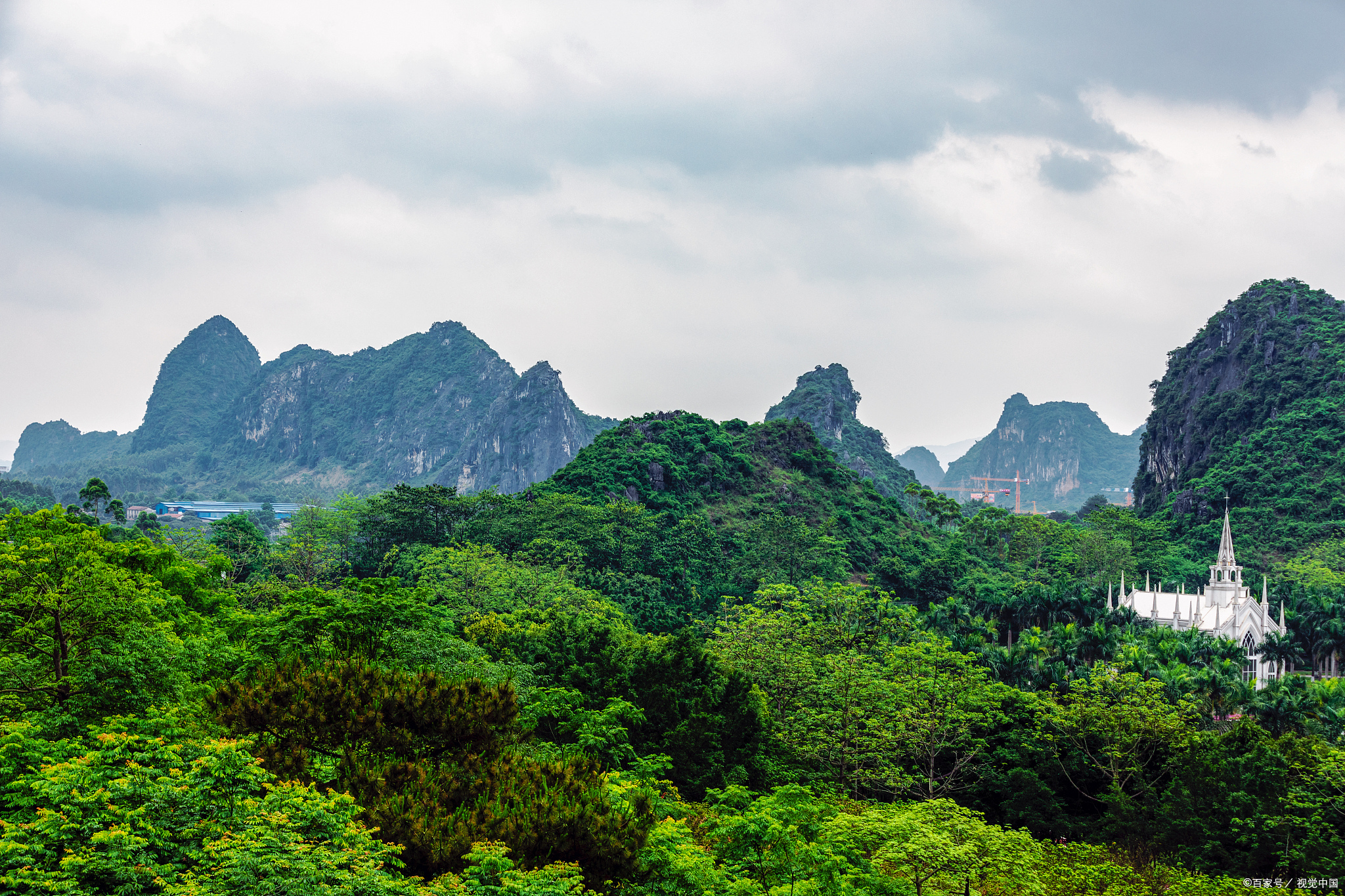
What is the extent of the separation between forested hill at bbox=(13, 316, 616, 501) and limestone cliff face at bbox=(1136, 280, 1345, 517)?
78993 millimetres

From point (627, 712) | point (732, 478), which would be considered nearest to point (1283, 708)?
point (627, 712)

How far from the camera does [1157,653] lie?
32.5 metres

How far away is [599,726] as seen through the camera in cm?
1922

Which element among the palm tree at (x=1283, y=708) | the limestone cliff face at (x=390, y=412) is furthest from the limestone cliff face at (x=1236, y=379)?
the limestone cliff face at (x=390, y=412)

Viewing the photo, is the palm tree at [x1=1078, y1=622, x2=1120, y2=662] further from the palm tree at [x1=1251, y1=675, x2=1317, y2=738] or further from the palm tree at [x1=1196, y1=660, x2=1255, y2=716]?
the palm tree at [x1=1251, y1=675, x2=1317, y2=738]

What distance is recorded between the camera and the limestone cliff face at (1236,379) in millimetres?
71812

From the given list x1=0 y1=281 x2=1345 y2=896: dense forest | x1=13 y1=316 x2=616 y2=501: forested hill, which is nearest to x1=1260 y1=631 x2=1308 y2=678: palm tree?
x1=0 y1=281 x2=1345 y2=896: dense forest

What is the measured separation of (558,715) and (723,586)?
26.0m

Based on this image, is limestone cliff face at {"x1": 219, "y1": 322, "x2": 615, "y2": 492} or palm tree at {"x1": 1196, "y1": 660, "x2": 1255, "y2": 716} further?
limestone cliff face at {"x1": 219, "y1": 322, "x2": 615, "y2": 492}

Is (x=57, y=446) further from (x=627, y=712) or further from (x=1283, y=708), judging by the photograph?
(x=1283, y=708)

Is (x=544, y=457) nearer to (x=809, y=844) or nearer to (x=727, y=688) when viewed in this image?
(x=727, y=688)

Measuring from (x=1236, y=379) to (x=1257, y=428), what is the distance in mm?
8548

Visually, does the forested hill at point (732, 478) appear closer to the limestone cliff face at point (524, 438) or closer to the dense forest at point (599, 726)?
the dense forest at point (599, 726)

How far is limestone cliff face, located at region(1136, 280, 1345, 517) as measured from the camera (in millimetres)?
71812
